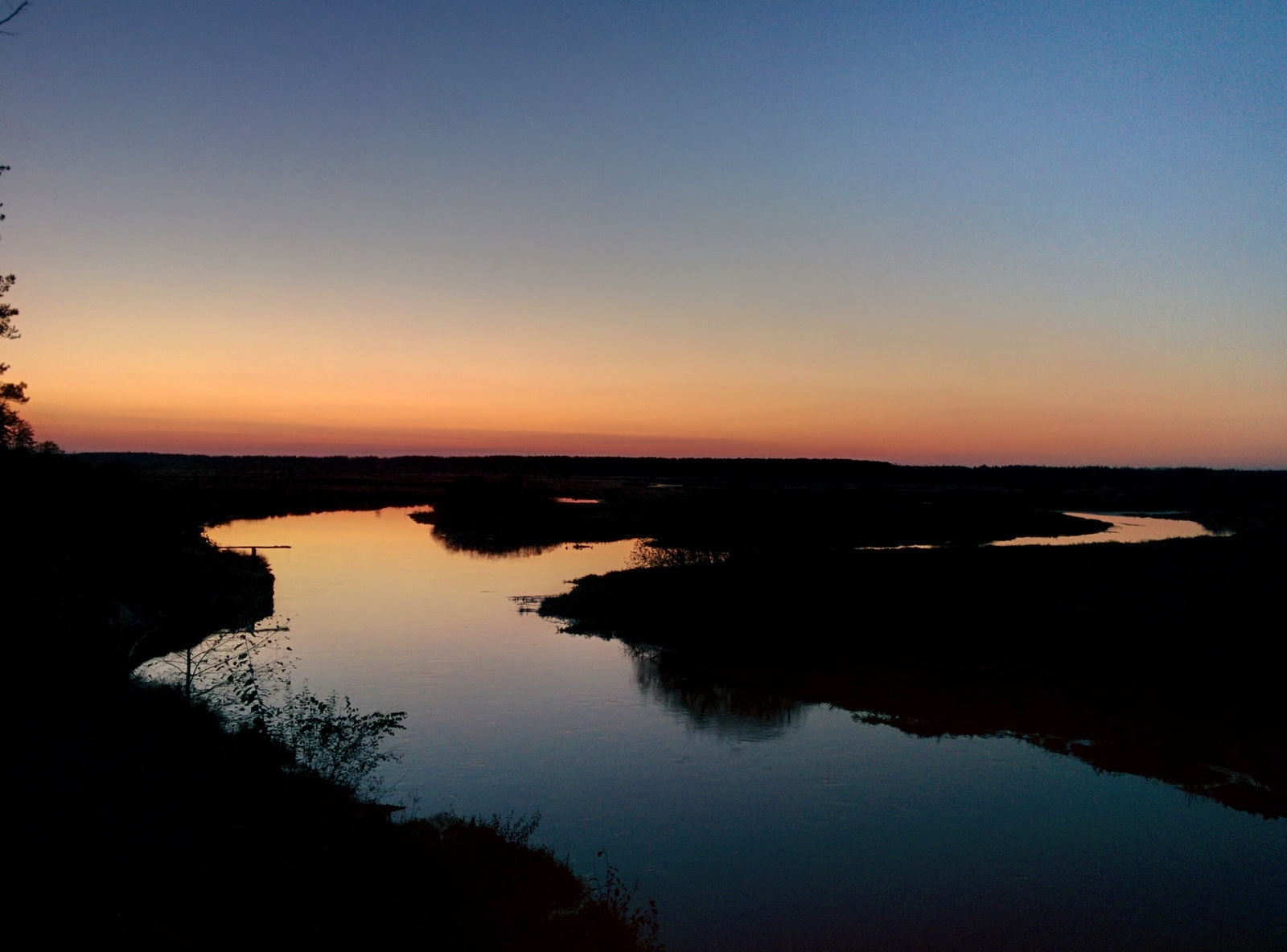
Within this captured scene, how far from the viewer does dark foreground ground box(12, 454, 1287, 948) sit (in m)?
8.70

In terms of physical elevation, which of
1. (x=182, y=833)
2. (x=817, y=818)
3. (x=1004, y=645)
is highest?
(x=182, y=833)

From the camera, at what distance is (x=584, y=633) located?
2803cm

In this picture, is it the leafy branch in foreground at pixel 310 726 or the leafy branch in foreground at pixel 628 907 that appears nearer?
the leafy branch in foreground at pixel 628 907

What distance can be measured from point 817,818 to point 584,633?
14609 mm

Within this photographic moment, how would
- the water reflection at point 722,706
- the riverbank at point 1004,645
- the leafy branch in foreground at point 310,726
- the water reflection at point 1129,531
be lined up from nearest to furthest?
1. the leafy branch in foreground at point 310,726
2. the riverbank at point 1004,645
3. the water reflection at point 722,706
4. the water reflection at point 1129,531

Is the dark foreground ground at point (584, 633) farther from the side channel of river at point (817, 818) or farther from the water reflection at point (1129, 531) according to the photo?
the water reflection at point (1129, 531)

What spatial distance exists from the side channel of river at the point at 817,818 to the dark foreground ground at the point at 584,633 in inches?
50.4

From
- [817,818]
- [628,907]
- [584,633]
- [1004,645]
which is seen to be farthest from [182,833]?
[1004,645]

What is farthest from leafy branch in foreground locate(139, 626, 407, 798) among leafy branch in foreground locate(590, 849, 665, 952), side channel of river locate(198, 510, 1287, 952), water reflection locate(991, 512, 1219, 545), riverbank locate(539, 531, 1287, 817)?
water reflection locate(991, 512, 1219, 545)

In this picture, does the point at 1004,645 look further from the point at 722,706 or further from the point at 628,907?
the point at 628,907

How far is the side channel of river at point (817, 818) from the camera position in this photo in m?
11.2

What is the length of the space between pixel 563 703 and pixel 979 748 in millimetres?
9080

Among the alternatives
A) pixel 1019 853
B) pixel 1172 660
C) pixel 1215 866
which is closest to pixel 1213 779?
pixel 1215 866

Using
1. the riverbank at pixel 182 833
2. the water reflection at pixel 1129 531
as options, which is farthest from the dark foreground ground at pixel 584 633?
the water reflection at pixel 1129 531
